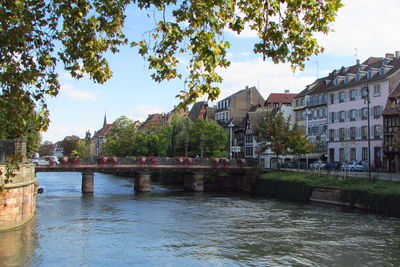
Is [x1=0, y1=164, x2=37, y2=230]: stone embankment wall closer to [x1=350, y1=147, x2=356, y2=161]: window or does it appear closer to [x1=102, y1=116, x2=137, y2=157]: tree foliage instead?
[x1=350, y1=147, x2=356, y2=161]: window

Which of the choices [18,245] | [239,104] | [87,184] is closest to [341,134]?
[239,104]

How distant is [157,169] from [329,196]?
828 inches

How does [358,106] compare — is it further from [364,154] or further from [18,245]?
[18,245]

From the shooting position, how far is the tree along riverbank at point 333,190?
35.1 metres

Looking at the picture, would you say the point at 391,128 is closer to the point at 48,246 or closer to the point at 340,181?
the point at 340,181

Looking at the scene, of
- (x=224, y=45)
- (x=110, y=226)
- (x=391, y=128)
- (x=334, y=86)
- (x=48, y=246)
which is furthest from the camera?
(x=334, y=86)

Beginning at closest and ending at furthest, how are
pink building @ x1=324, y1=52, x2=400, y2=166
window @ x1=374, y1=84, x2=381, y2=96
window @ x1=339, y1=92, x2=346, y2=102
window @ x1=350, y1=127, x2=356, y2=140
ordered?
1. pink building @ x1=324, y1=52, x2=400, y2=166
2. window @ x1=374, y1=84, x2=381, y2=96
3. window @ x1=350, y1=127, x2=356, y2=140
4. window @ x1=339, y1=92, x2=346, y2=102

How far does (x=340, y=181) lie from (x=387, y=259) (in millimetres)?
23258

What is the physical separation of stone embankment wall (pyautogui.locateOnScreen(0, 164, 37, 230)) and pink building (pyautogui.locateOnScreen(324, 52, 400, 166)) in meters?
40.7

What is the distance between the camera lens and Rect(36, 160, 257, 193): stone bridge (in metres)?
52.4

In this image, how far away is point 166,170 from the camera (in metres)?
57.3

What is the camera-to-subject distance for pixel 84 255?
20.5 m

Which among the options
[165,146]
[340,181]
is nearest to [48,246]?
[340,181]

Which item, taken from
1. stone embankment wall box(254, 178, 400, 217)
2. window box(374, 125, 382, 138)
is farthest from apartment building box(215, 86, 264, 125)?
stone embankment wall box(254, 178, 400, 217)
